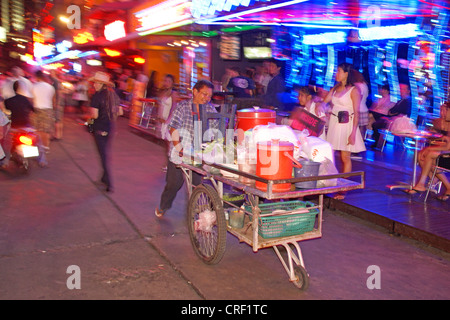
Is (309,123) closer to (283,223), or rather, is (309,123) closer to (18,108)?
(283,223)

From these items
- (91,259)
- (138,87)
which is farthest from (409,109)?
(138,87)

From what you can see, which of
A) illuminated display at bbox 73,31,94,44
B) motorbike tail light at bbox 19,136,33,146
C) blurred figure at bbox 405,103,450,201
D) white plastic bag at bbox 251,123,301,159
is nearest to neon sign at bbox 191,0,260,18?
blurred figure at bbox 405,103,450,201

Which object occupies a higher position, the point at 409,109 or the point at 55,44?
the point at 55,44

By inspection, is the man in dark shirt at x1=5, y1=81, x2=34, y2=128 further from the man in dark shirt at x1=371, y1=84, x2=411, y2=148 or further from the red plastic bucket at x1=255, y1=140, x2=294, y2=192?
the man in dark shirt at x1=371, y1=84, x2=411, y2=148

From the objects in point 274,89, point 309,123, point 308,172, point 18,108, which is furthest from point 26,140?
point 308,172

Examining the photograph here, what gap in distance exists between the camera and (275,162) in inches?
131

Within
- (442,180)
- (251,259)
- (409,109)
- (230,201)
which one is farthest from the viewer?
(409,109)

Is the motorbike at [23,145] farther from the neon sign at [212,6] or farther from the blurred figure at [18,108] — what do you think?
the neon sign at [212,6]

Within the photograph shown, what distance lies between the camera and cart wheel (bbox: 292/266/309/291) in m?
3.82

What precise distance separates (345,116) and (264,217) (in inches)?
127

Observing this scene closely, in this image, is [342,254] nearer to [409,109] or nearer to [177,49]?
[409,109]

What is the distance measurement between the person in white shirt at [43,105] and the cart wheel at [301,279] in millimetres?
8496

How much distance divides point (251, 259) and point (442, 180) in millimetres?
3902

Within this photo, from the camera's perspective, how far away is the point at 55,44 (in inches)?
1558
